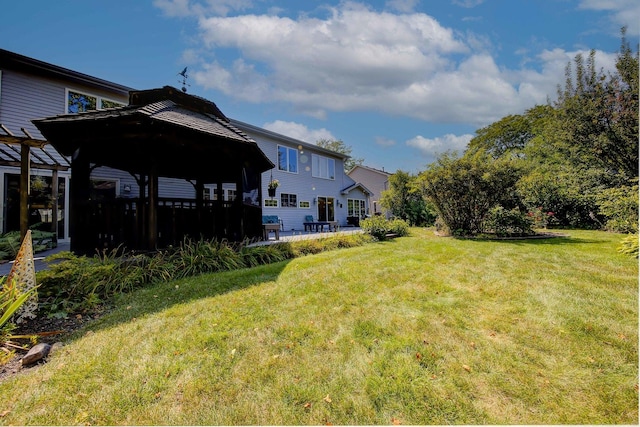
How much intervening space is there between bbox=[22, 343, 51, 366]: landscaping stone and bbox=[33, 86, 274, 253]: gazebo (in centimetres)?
292

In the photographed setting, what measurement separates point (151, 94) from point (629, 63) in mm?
21690

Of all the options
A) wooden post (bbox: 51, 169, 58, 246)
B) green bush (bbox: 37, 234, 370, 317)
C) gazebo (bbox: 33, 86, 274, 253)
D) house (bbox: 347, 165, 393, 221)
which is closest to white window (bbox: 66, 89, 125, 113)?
wooden post (bbox: 51, 169, 58, 246)

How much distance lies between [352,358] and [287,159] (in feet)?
47.7

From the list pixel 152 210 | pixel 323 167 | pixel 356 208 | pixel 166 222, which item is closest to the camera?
pixel 152 210

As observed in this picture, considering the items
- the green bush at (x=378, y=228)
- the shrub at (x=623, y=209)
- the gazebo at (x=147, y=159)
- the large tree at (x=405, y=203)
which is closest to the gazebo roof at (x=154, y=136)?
the gazebo at (x=147, y=159)

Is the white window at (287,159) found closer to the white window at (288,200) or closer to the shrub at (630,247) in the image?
the white window at (288,200)

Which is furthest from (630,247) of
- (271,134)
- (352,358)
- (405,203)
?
(405,203)

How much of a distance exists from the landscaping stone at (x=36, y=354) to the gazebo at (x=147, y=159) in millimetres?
2919

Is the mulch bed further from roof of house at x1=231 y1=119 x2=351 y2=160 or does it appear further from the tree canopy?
Answer: roof of house at x1=231 y1=119 x2=351 y2=160

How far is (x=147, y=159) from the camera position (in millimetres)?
6238

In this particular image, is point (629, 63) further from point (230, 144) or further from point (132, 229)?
point (132, 229)

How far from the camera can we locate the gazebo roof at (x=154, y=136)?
5.02m

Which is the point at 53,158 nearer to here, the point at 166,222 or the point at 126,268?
the point at 166,222

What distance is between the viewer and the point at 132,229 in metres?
5.69
